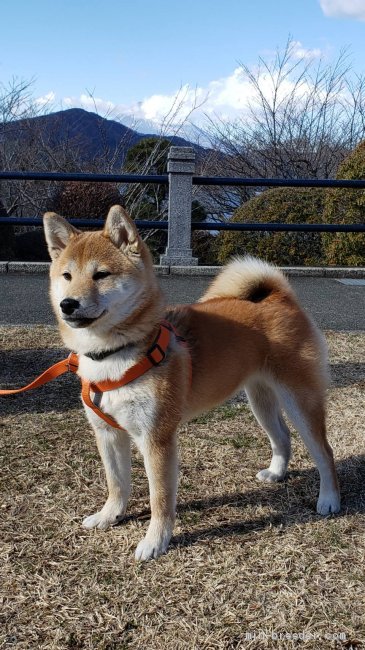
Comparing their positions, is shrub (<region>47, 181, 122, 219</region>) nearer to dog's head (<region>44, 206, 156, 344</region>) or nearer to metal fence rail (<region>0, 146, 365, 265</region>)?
metal fence rail (<region>0, 146, 365, 265</region>)

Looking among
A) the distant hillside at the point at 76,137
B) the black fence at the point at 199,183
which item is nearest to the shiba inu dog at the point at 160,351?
the black fence at the point at 199,183

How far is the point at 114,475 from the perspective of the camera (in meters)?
2.76

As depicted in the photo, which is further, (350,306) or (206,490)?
(350,306)

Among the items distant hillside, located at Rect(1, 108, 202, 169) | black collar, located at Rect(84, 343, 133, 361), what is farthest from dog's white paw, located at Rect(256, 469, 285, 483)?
distant hillside, located at Rect(1, 108, 202, 169)

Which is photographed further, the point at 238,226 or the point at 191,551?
the point at 238,226

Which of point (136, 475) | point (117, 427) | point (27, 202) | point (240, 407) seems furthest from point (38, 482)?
point (27, 202)

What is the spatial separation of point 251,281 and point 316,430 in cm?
77

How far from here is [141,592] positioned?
7.55ft

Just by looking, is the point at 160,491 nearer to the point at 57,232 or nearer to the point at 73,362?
the point at 73,362

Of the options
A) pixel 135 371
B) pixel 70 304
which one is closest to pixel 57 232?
pixel 70 304

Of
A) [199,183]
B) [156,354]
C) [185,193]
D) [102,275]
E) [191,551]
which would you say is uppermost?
[199,183]

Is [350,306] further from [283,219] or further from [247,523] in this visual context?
[247,523]

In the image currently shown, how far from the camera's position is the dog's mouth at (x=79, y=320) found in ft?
7.70

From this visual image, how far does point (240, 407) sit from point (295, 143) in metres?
11.4
